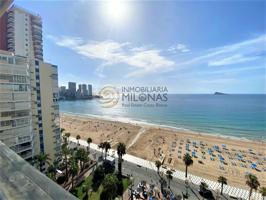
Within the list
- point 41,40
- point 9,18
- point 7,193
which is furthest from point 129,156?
point 9,18

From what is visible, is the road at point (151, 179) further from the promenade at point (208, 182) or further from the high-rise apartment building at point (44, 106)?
the high-rise apartment building at point (44, 106)

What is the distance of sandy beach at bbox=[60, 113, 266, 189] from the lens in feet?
81.0

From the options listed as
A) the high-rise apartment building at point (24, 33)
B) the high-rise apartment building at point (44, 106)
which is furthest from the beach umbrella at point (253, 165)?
the high-rise apartment building at point (24, 33)

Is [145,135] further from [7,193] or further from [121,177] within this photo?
[7,193]

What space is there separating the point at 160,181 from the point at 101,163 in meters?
8.99

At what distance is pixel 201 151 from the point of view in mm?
32281

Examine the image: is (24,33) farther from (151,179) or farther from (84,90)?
(84,90)

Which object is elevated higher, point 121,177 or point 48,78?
point 48,78

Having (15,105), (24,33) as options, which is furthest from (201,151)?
(24,33)

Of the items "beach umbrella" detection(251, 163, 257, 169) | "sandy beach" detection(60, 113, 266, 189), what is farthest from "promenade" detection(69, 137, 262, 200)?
"beach umbrella" detection(251, 163, 257, 169)

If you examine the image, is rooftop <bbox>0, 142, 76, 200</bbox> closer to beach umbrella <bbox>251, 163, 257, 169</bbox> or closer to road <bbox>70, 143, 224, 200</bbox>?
road <bbox>70, 143, 224, 200</bbox>

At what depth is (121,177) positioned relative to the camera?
69.2 feet

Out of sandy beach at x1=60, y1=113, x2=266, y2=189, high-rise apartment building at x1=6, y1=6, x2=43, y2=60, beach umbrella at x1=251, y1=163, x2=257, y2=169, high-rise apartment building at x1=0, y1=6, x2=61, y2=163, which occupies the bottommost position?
beach umbrella at x1=251, y1=163, x2=257, y2=169

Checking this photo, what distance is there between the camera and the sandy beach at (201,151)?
24688 mm
